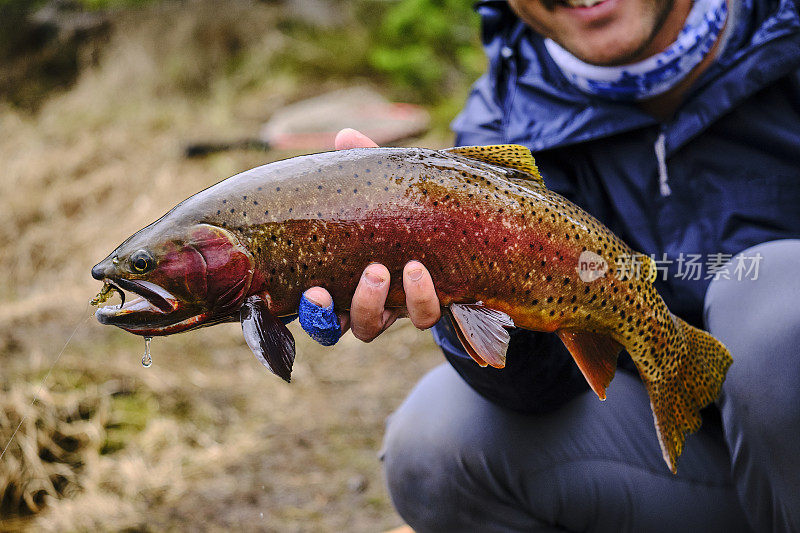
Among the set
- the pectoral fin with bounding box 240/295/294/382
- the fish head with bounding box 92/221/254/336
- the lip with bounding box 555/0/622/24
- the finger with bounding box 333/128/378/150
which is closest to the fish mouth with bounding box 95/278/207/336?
the fish head with bounding box 92/221/254/336

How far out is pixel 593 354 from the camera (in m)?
1.59

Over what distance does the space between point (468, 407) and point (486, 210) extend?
743 mm

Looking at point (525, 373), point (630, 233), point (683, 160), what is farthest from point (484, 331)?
point (683, 160)

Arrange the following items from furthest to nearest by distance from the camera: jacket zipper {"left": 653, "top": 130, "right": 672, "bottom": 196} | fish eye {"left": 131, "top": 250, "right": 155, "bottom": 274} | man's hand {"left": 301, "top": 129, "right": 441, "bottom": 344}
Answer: jacket zipper {"left": 653, "top": 130, "right": 672, "bottom": 196} → man's hand {"left": 301, "top": 129, "right": 441, "bottom": 344} → fish eye {"left": 131, "top": 250, "right": 155, "bottom": 274}

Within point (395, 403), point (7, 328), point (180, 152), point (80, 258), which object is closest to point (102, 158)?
point (180, 152)

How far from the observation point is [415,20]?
26.3 ft

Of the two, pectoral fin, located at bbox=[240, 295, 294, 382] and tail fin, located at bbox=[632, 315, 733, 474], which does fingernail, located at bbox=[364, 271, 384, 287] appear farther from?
tail fin, located at bbox=[632, 315, 733, 474]

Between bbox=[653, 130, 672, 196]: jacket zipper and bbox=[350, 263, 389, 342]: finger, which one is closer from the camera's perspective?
bbox=[350, 263, 389, 342]: finger

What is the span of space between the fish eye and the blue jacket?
0.78 meters

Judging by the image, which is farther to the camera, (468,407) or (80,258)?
(80,258)

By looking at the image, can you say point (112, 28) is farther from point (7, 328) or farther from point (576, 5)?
point (576, 5)

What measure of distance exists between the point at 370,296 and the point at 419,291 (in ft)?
0.31

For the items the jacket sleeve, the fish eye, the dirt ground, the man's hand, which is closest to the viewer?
the fish eye

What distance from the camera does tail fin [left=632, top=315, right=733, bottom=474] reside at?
64.2 inches
